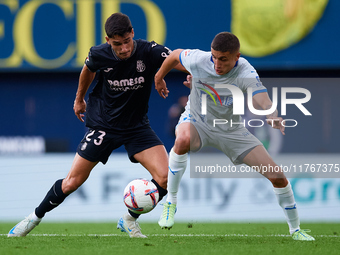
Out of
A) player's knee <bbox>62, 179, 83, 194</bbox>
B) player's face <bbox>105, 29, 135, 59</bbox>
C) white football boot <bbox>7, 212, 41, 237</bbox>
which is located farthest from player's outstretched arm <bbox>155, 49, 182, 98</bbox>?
white football boot <bbox>7, 212, 41, 237</bbox>

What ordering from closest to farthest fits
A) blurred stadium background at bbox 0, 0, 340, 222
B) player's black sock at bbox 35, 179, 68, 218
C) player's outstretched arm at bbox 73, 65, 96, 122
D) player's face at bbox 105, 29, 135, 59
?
player's face at bbox 105, 29, 135, 59, player's black sock at bbox 35, 179, 68, 218, player's outstretched arm at bbox 73, 65, 96, 122, blurred stadium background at bbox 0, 0, 340, 222

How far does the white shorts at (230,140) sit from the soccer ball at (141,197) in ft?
2.19

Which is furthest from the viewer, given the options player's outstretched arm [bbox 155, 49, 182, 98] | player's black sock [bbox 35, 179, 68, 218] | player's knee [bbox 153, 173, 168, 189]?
player's black sock [bbox 35, 179, 68, 218]

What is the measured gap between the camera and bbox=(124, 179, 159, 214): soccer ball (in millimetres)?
6266

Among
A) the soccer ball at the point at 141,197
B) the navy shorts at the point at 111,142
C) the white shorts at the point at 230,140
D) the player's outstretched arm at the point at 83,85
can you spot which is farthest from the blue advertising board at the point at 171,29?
the soccer ball at the point at 141,197

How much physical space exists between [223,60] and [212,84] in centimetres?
42

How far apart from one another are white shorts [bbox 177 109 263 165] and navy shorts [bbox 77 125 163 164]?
1.80 ft

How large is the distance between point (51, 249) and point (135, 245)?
77 centimetres

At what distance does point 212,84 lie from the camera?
6273mm

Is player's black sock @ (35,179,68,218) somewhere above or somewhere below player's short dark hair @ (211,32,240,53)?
below

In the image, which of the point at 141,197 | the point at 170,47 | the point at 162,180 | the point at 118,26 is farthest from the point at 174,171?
the point at 170,47

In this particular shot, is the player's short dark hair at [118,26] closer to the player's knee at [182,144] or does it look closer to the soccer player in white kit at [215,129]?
the soccer player in white kit at [215,129]

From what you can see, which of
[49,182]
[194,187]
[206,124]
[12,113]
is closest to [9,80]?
[12,113]

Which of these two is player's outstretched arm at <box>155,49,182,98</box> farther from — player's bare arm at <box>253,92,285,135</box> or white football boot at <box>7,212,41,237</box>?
white football boot at <box>7,212,41,237</box>
